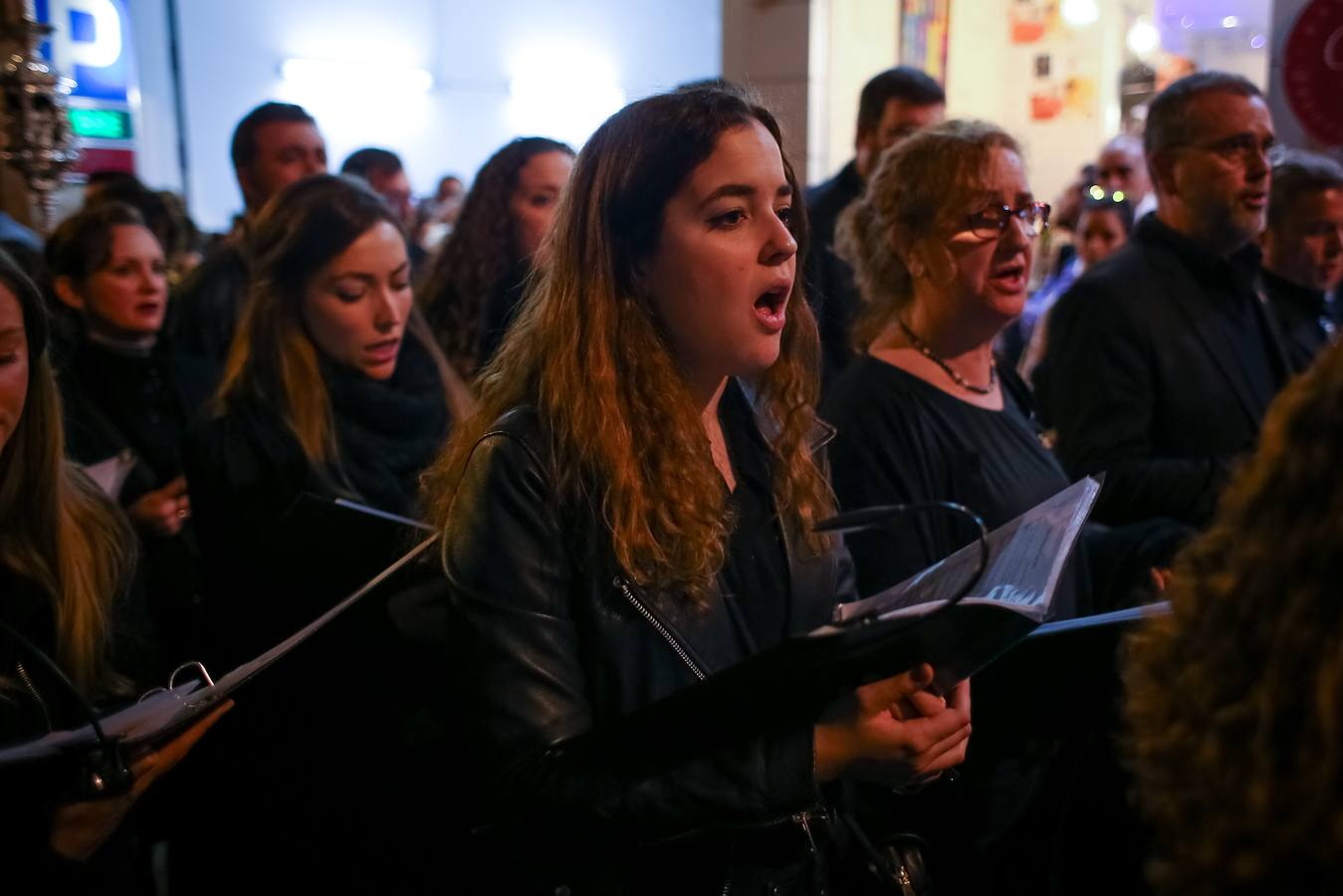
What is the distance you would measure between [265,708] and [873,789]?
1173mm

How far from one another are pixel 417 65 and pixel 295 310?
9972mm

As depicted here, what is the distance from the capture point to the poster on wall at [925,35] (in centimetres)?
918

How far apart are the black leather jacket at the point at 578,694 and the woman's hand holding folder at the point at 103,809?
376 millimetres

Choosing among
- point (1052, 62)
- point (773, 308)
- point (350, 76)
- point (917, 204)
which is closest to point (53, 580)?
point (773, 308)

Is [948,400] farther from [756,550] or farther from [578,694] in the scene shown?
[578,694]

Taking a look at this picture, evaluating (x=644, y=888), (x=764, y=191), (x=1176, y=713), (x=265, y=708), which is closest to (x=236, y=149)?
(x=265, y=708)

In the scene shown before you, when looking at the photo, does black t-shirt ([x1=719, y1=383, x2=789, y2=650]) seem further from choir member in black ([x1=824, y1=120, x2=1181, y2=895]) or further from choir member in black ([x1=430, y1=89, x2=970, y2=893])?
choir member in black ([x1=824, y1=120, x2=1181, y2=895])

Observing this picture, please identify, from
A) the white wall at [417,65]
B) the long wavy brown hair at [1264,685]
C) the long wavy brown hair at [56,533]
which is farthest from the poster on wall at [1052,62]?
the long wavy brown hair at [1264,685]

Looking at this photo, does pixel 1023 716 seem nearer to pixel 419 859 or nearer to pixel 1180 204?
pixel 419 859

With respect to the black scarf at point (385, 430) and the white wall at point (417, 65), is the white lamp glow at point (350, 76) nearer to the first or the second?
the white wall at point (417, 65)

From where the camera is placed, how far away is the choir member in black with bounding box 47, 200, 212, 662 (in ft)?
10.5

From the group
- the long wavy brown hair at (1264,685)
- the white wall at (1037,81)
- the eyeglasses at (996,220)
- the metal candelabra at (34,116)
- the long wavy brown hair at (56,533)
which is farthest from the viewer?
the white wall at (1037,81)

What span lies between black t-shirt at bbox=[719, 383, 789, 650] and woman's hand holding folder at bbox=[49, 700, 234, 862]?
681mm

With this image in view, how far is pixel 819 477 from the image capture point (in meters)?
1.65
